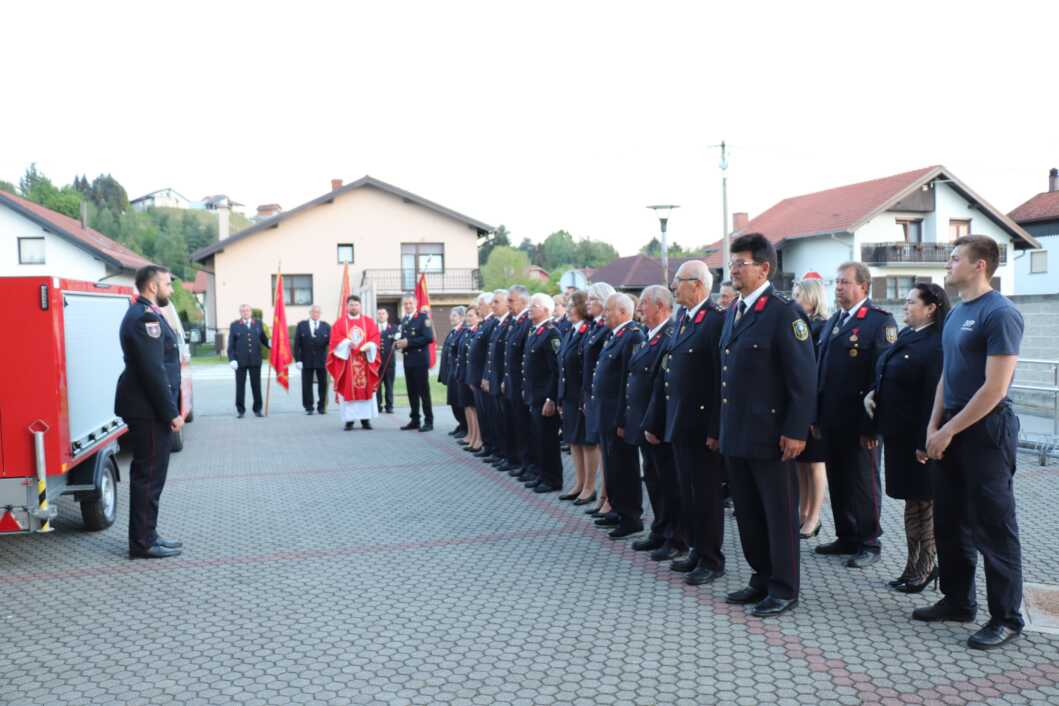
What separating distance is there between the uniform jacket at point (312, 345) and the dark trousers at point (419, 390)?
315 centimetres

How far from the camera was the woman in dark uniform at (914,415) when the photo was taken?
5457mm

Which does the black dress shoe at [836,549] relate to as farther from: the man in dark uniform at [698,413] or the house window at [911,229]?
the house window at [911,229]

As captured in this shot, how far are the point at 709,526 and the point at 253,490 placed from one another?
17.2 ft

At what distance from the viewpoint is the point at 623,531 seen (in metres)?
6.93

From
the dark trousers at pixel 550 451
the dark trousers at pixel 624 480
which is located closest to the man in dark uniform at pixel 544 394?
the dark trousers at pixel 550 451

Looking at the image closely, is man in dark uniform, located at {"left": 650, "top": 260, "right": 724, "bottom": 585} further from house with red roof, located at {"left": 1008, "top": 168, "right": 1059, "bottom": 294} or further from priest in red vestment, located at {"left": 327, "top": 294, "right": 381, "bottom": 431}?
house with red roof, located at {"left": 1008, "top": 168, "right": 1059, "bottom": 294}

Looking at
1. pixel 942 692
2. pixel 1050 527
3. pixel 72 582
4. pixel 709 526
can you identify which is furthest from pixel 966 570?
pixel 72 582

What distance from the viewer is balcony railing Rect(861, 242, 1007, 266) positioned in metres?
42.4

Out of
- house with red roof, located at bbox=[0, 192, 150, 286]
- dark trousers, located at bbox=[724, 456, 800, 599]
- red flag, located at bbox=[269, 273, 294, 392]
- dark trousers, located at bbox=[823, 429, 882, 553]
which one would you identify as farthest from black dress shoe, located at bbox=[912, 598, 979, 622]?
house with red roof, located at bbox=[0, 192, 150, 286]

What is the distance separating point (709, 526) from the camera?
18.7ft

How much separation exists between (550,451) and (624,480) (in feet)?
6.03

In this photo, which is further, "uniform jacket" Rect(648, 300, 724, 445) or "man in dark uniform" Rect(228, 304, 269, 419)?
"man in dark uniform" Rect(228, 304, 269, 419)

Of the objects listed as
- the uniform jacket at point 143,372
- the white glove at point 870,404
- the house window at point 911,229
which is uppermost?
the house window at point 911,229

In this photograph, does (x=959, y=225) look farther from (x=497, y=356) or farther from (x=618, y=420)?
(x=618, y=420)
